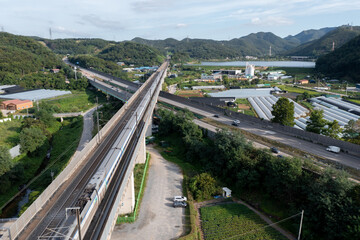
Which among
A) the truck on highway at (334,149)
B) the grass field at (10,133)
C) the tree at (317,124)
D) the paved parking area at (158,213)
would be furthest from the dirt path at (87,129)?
the tree at (317,124)

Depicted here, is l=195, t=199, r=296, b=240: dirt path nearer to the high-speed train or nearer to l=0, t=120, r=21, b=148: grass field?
the high-speed train

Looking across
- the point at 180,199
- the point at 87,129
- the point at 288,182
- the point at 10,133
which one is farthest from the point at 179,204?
the point at 10,133

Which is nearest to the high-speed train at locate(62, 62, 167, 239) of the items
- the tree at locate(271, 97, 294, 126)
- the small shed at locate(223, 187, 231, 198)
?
the small shed at locate(223, 187, 231, 198)

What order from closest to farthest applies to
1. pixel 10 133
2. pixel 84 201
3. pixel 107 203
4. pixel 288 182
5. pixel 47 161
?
pixel 84 201 → pixel 107 203 → pixel 288 182 → pixel 47 161 → pixel 10 133

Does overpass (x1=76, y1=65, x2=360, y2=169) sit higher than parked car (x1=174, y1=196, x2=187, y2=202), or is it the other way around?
overpass (x1=76, y1=65, x2=360, y2=169)

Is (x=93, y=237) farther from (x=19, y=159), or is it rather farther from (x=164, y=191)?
(x=19, y=159)

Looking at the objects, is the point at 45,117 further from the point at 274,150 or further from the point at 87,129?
the point at 274,150
